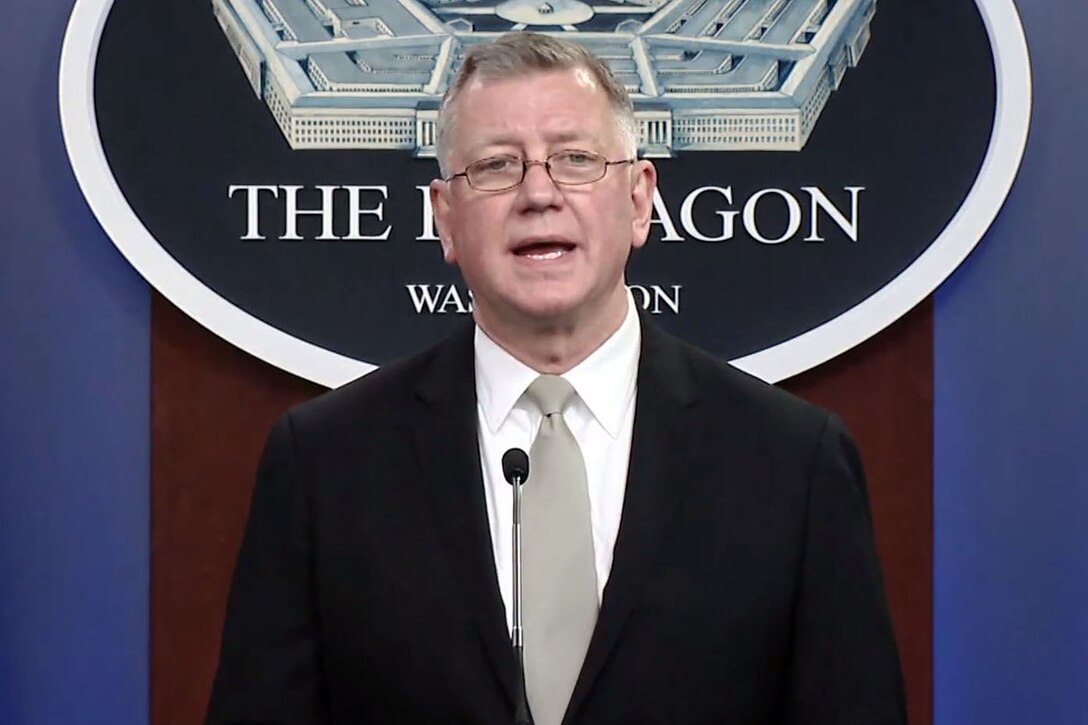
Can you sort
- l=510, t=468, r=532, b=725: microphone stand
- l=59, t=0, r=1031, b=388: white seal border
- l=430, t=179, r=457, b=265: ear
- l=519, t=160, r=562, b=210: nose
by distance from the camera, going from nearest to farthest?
1. l=510, t=468, r=532, b=725: microphone stand
2. l=519, t=160, r=562, b=210: nose
3. l=430, t=179, r=457, b=265: ear
4. l=59, t=0, r=1031, b=388: white seal border

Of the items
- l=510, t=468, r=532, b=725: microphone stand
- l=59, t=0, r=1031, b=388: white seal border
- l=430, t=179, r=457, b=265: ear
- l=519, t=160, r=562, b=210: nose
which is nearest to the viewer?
l=510, t=468, r=532, b=725: microphone stand

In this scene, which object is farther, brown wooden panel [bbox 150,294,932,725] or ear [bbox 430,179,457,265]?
brown wooden panel [bbox 150,294,932,725]

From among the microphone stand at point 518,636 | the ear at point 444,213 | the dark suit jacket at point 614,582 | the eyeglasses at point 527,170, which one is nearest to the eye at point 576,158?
the eyeglasses at point 527,170

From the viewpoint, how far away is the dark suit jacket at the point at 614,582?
57.4 inches

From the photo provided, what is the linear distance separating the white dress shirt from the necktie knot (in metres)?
0.01

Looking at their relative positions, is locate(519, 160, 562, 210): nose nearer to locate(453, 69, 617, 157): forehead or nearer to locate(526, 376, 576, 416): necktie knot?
locate(453, 69, 617, 157): forehead

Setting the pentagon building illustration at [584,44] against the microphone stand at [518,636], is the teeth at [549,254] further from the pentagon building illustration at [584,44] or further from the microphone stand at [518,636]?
the pentagon building illustration at [584,44]

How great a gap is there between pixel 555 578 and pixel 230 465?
848 mm

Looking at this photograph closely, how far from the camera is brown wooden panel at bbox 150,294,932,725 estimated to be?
2141 millimetres

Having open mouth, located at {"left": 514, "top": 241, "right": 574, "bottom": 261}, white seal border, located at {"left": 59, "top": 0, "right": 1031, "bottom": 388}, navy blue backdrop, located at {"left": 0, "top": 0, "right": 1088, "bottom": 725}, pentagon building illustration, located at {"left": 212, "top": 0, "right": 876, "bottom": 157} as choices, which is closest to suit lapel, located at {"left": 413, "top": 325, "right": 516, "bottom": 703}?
open mouth, located at {"left": 514, "top": 241, "right": 574, "bottom": 261}

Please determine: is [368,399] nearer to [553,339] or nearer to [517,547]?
[553,339]

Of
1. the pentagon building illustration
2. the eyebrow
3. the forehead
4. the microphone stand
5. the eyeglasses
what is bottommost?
the microphone stand

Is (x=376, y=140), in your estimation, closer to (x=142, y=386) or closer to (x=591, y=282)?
(x=142, y=386)

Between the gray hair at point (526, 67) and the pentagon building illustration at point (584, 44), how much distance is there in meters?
0.54
